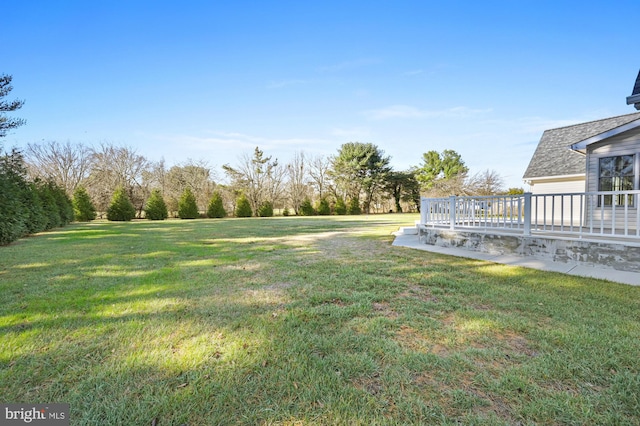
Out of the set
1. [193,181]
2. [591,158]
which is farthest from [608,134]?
[193,181]

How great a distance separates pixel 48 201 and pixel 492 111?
25216 millimetres

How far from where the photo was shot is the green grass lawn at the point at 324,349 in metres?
1.45

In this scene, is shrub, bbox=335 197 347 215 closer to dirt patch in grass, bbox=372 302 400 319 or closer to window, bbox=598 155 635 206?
window, bbox=598 155 635 206

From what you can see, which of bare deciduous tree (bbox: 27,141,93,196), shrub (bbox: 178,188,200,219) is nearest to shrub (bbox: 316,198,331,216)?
shrub (bbox: 178,188,200,219)

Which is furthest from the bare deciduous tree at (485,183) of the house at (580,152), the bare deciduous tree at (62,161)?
the bare deciduous tree at (62,161)

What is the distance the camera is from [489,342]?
7.17 ft

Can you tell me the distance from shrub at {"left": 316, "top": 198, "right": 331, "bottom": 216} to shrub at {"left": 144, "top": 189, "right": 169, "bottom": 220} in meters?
14.5

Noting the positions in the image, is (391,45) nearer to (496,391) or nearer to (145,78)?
(145,78)

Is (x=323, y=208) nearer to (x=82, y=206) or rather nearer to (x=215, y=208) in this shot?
(x=215, y=208)

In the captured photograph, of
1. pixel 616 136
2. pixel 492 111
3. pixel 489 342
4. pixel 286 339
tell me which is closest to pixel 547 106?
pixel 492 111

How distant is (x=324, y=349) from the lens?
2068 millimetres

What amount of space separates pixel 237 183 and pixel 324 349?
92.0 ft

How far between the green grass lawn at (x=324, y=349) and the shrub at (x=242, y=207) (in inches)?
841

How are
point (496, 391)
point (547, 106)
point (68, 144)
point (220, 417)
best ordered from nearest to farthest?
point (220, 417) < point (496, 391) < point (547, 106) < point (68, 144)
